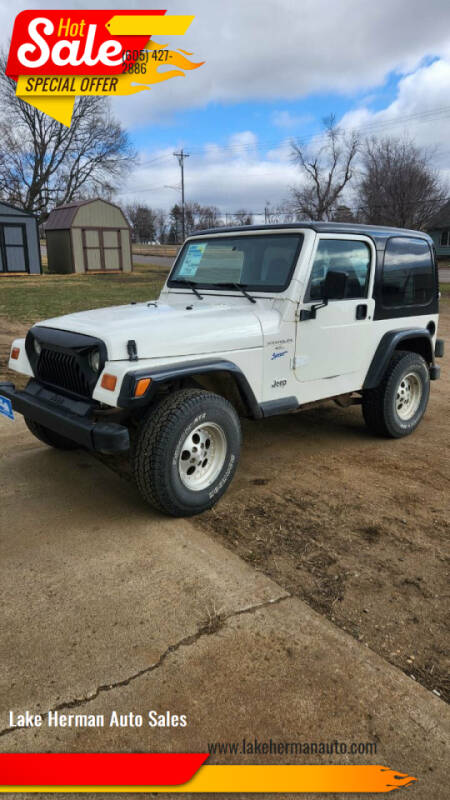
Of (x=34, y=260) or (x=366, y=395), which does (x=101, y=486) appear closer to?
(x=366, y=395)

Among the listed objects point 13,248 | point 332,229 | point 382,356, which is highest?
point 13,248

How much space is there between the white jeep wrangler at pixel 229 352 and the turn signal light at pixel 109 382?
0.04 ft

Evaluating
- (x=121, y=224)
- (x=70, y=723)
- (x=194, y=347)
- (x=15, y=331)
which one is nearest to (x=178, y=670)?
(x=70, y=723)

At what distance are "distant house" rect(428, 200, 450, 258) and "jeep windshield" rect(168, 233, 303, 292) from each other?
4786cm

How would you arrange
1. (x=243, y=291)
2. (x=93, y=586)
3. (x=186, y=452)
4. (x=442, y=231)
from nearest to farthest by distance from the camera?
(x=93, y=586), (x=186, y=452), (x=243, y=291), (x=442, y=231)

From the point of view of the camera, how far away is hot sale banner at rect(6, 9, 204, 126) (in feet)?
33.8

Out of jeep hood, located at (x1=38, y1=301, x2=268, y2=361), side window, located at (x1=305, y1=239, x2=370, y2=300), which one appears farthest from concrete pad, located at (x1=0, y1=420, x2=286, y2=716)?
side window, located at (x1=305, y1=239, x2=370, y2=300)

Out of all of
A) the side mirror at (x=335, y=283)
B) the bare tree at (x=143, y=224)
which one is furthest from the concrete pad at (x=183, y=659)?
the bare tree at (x=143, y=224)

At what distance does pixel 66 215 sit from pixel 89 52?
18.9m

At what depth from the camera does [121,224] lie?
2967 cm

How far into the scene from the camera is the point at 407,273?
510 cm

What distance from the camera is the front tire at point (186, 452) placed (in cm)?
330

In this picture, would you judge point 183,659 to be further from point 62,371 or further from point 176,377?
point 62,371

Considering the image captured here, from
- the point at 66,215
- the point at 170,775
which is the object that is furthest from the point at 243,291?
the point at 66,215
